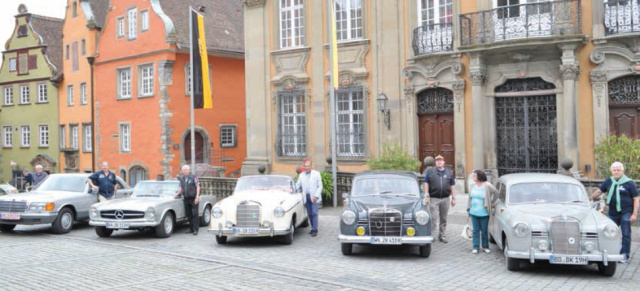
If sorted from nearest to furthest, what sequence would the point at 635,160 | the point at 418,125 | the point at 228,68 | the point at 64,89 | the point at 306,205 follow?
1. the point at 306,205
2. the point at 635,160
3. the point at 418,125
4. the point at 228,68
5. the point at 64,89

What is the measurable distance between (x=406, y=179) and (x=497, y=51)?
8.25 meters

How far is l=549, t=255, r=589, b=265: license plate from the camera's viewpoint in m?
9.25

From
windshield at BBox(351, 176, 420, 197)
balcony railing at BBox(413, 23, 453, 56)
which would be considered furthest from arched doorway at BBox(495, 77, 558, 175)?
windshield at BBox(351, 176, 420, 197)

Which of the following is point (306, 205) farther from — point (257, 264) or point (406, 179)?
point (257, 264)

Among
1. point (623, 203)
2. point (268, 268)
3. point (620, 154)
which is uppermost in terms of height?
point (620, 154)

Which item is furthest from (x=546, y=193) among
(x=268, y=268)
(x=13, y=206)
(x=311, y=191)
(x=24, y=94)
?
(x=24, y=94)

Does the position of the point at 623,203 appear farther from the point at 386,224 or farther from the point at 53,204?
the point at 53,204

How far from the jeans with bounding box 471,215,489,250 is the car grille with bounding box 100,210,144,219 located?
7103 mm

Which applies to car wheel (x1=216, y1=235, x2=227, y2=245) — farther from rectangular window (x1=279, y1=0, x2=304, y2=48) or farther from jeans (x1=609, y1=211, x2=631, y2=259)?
rectangular window (x1=279, y1=0, x2=304, y2=48)

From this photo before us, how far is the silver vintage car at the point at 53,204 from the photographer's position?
15.1m

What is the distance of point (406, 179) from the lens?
41.0 feet

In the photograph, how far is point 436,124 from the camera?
21.5m

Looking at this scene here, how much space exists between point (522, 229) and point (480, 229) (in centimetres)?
206

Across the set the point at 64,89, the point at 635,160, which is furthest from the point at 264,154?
the point at 64,89
